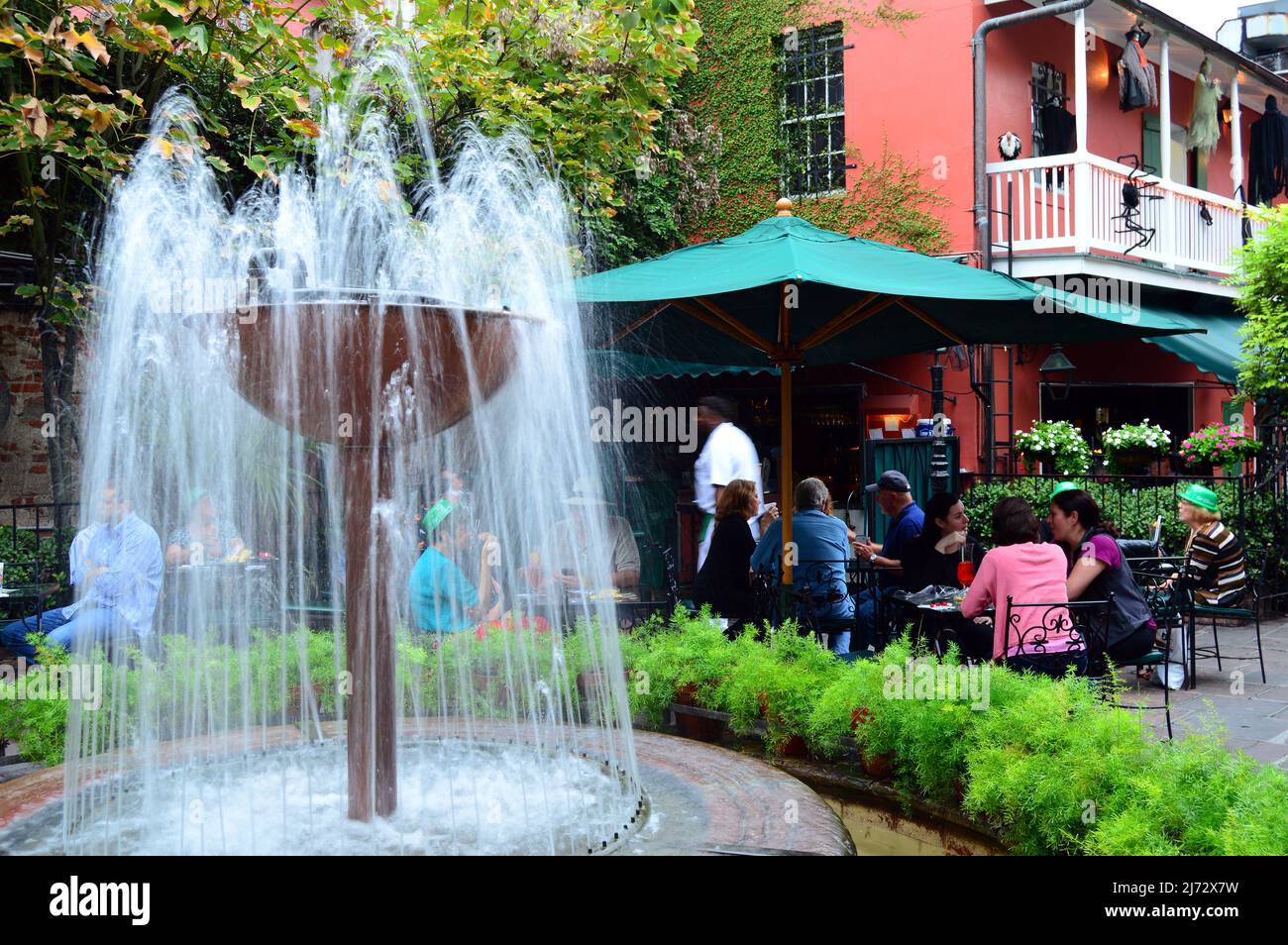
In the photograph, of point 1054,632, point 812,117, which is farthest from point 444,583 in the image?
point 812,117

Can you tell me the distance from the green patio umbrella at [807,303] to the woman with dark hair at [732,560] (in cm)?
54

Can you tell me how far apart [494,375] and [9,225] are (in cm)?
606

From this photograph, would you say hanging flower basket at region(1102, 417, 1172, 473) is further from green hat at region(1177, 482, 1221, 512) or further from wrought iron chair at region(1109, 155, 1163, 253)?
wrought iron chair at region(1109, 155, 1163, 253)

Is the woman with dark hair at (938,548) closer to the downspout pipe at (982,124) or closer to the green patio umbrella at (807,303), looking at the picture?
the green patio umbrella at (807,303)

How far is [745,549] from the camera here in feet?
24.3

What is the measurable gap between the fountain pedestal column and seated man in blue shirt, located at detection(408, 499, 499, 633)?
232 cm

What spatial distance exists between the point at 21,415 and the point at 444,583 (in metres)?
6.40

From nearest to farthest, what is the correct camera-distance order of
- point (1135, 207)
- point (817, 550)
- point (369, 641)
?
point (369, 641)
point (817, 550)
point (1135, 207)

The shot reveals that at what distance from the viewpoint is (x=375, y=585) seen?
3891 millimetres

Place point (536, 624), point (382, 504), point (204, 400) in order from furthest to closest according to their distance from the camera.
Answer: point (536, 624), point (204, 400), point (382, 504)

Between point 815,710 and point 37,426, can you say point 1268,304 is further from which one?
point 37,426

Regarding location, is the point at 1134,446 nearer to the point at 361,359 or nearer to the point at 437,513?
the point at 437,513

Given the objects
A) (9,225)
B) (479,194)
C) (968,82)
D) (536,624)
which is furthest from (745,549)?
(968,82)

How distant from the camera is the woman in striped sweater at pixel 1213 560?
26.7 feet
